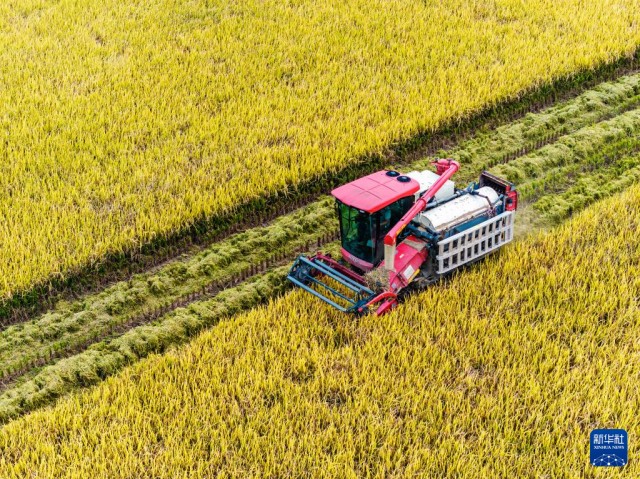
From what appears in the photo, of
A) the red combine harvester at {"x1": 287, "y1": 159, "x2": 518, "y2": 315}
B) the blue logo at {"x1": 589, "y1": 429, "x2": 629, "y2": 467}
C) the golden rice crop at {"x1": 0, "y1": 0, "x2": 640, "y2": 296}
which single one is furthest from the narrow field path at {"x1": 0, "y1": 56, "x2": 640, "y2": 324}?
the blue logo at {"x1": 589, "y1": 429, "x2": 629, "y2": 467}

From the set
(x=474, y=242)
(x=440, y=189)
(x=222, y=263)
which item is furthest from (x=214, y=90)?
(x=474, y=242)

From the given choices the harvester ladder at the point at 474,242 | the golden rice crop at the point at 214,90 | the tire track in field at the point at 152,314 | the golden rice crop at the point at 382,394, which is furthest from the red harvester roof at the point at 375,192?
the golden rice crop at the point at 214,90

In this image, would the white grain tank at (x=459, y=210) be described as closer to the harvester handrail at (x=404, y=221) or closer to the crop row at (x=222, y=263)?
the harvester handrail at (x=404, y=221)

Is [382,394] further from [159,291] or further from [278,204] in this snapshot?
[278,204]

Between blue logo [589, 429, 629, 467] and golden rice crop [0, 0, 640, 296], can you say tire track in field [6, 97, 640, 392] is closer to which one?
golden rice crop [0, 0, 640, 296]

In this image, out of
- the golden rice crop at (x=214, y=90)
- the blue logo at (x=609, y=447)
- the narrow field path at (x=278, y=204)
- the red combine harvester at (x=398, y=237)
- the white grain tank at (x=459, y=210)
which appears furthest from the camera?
the golden rice crop at (x=214, y=90)

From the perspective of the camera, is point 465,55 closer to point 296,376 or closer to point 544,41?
point 544,41
